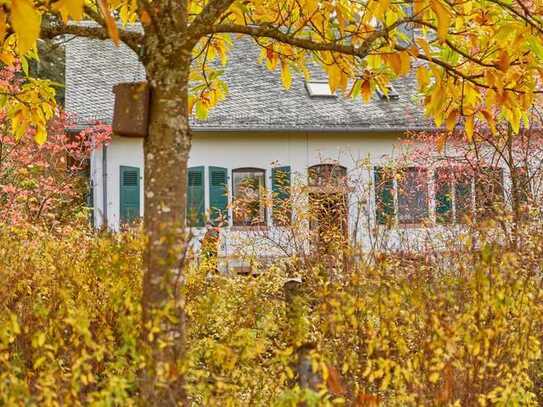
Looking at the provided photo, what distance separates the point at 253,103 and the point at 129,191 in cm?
334

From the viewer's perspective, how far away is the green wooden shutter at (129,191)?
14938mm

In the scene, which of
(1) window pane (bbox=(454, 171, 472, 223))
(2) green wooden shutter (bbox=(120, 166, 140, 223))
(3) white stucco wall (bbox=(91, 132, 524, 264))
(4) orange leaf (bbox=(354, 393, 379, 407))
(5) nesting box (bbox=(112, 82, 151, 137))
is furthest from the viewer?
(3) white stucco wall (bbox=(91, 132, 524, 264))

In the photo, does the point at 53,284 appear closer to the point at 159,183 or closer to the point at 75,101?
the point at 159,183

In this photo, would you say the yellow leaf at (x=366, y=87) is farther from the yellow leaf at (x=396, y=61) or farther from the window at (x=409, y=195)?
the window at (x=409, y=195)

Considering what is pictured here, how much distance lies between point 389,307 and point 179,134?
1190 mm

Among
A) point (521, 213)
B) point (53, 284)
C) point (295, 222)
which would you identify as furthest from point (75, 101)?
point (53, 284)

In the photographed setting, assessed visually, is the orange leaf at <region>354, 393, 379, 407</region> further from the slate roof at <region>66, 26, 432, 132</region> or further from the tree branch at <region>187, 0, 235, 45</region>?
the slate roof at <region>66, 26, 432, 132</region>

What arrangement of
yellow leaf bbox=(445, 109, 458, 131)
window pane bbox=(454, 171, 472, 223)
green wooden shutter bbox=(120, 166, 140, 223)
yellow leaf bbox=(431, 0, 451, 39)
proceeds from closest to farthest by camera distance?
1. yellow leaf bbox=(431, 0, 451, 39)
2. yellow leaf bbox=(445, 109, 458, 131)
3. window pane bbox=(454, 171, 472, 223)
4. green wooden shutter bbox=(120, 166, 140, 223)

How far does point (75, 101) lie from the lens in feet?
50.9

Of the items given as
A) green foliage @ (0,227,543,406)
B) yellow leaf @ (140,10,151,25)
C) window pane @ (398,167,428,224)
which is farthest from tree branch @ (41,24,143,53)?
window pane @ (398,167,428,224)

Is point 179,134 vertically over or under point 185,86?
under

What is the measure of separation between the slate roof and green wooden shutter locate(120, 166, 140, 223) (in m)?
1.15

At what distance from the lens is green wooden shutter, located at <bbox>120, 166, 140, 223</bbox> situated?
14.9 metres

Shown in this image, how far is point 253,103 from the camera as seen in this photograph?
52.3 feet
